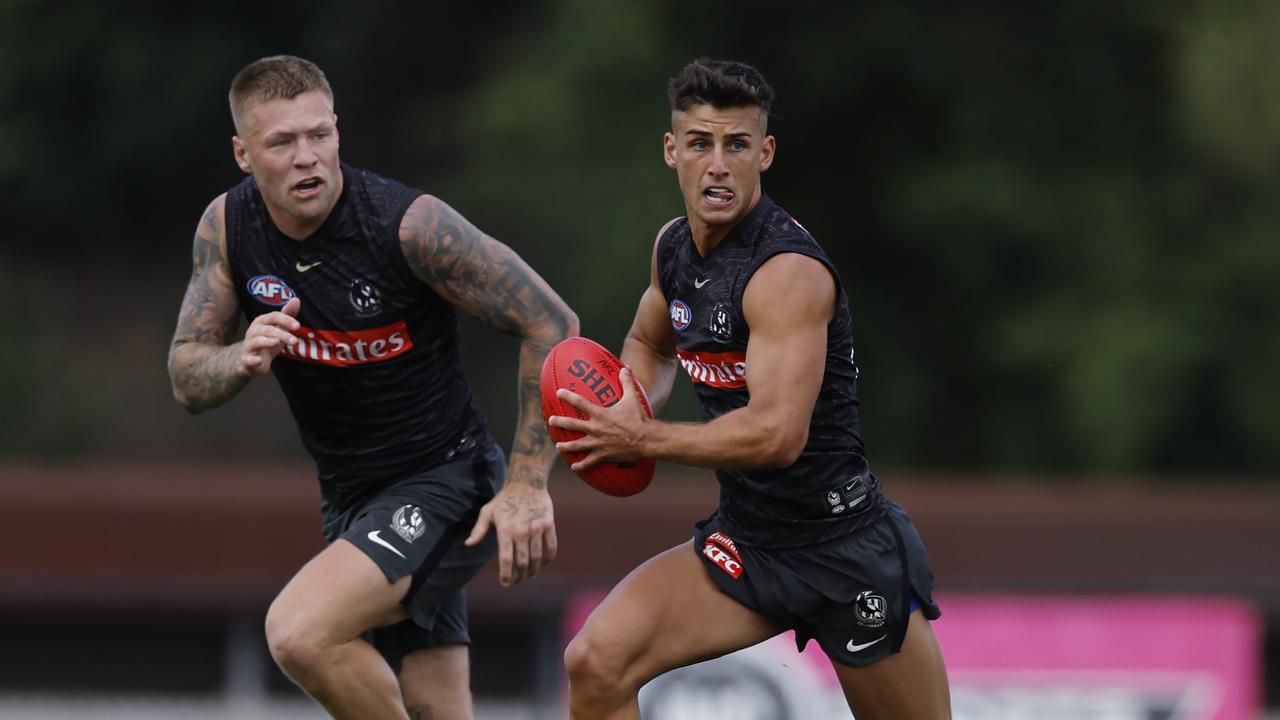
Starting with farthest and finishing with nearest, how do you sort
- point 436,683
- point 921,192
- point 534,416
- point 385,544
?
point 921,192 → point 436,683 → point 534,416 → point 385,544

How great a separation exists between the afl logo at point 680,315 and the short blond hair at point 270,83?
3.78 ft

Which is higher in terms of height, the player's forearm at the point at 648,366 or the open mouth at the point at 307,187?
the open mouth at the point at 307,187

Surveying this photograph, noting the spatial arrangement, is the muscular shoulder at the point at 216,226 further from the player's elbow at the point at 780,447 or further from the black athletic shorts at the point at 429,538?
the player's elbow at the point at 780,447

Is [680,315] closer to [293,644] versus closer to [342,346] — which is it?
[342,346]

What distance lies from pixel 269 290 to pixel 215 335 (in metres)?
0.21

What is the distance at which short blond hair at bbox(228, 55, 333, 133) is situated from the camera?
507cm

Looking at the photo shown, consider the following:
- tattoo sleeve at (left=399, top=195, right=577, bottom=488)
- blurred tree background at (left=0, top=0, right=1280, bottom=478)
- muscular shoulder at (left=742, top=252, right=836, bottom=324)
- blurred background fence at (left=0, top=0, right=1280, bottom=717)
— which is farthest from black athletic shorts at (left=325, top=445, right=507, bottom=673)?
blurred tree background at (left=0, top=0, right=1280, bottom=478)

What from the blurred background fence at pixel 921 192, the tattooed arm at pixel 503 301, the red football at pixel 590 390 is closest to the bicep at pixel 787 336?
the red football at pixel 590 390

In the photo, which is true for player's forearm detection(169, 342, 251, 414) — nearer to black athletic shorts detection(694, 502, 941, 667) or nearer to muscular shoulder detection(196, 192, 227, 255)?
muscular shoulder detection(196, 192, 227, 255)

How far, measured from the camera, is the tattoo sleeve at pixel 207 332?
16.4 ft

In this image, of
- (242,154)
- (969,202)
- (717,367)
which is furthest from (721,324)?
(969,202)

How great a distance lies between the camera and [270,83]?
508cm

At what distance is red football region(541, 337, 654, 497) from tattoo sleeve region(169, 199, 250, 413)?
0.89 meters

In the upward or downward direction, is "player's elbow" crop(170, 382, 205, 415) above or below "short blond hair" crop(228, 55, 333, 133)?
below
